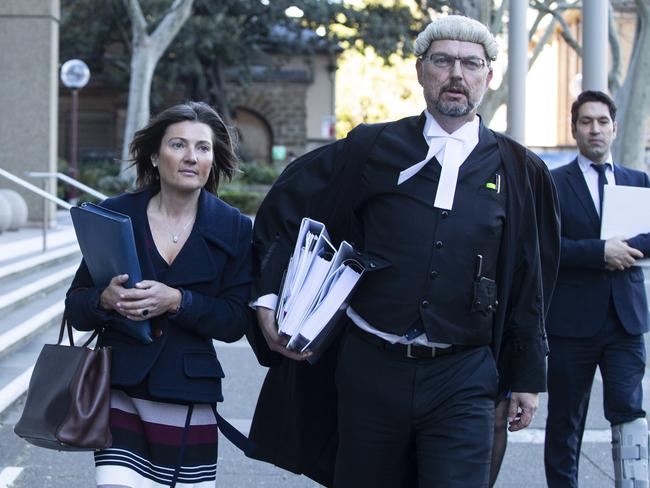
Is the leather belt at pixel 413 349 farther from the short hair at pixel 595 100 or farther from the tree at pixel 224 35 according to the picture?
the tree at pixel 224 35

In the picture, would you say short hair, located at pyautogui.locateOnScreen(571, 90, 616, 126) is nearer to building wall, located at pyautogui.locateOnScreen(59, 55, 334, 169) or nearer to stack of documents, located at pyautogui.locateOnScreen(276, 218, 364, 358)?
stack of documents, located at pyautogui.locateOnScreen(276, 218, 364, 358)

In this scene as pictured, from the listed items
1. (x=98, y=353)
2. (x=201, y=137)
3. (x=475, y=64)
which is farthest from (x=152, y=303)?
(x=475, y=64)

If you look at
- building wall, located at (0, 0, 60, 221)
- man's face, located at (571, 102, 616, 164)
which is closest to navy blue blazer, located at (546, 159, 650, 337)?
man's face, located at (571, 102, 616, 164)

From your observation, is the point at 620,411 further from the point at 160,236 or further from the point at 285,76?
the point at 285,76

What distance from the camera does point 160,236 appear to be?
3.71 meters

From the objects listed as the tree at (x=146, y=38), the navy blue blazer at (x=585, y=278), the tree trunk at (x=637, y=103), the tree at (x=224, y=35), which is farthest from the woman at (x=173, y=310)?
the tree at (x=224, y=35)

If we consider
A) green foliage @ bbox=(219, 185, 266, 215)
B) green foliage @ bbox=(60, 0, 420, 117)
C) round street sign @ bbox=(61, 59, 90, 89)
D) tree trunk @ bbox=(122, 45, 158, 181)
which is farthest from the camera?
green foliage @ bbox=(60, 0, 420, 117)

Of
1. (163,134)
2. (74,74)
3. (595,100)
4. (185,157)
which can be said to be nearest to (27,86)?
(74,74)

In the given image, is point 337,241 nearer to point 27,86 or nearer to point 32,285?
point 32,285

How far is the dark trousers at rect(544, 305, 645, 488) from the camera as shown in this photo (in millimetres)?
4914

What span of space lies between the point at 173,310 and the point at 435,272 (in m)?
0.88

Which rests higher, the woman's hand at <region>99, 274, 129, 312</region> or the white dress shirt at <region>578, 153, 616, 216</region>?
the white dress shirt at <region>578, 153, 616, 216</region>

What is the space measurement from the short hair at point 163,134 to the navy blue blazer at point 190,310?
17 cm

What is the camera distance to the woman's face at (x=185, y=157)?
369 cm
